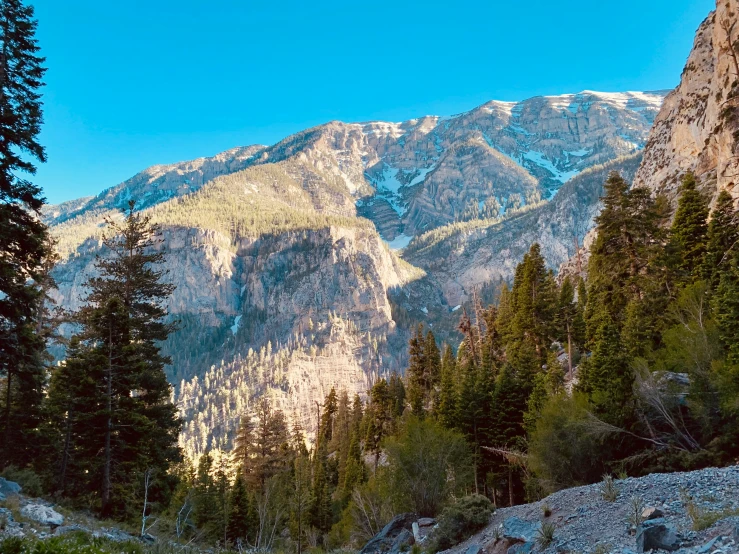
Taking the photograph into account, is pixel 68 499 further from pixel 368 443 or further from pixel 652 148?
pixel 652 148

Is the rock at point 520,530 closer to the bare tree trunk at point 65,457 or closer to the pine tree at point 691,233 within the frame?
the bare tree trunk at point 65,457

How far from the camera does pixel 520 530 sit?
13398mm

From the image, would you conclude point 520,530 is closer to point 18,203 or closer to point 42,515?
point 42,515

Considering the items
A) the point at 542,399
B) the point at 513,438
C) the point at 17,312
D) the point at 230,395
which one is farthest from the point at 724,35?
the point at 230,395

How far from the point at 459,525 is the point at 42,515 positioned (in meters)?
13.6

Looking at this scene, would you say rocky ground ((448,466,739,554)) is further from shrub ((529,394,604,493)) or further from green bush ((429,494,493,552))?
shrub ((529,394,604,493))

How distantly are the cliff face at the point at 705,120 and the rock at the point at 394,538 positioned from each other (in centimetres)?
3004

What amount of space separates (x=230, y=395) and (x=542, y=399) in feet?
614

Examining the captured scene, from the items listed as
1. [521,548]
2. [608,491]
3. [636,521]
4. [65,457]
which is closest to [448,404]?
[608,491]

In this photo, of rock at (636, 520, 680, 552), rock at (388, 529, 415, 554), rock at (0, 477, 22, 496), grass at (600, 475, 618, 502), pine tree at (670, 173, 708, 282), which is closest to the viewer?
rock at (636, 520, 680, 552)

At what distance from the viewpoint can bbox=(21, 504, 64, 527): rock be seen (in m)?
11.7

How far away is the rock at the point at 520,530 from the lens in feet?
42.5

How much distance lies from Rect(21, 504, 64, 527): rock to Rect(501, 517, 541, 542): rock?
12457mm

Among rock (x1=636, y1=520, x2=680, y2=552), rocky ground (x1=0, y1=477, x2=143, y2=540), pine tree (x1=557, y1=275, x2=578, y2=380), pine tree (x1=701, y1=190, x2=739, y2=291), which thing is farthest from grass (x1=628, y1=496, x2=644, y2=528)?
pine tree (x1=557, y1=275, x2=578, y2=380)
